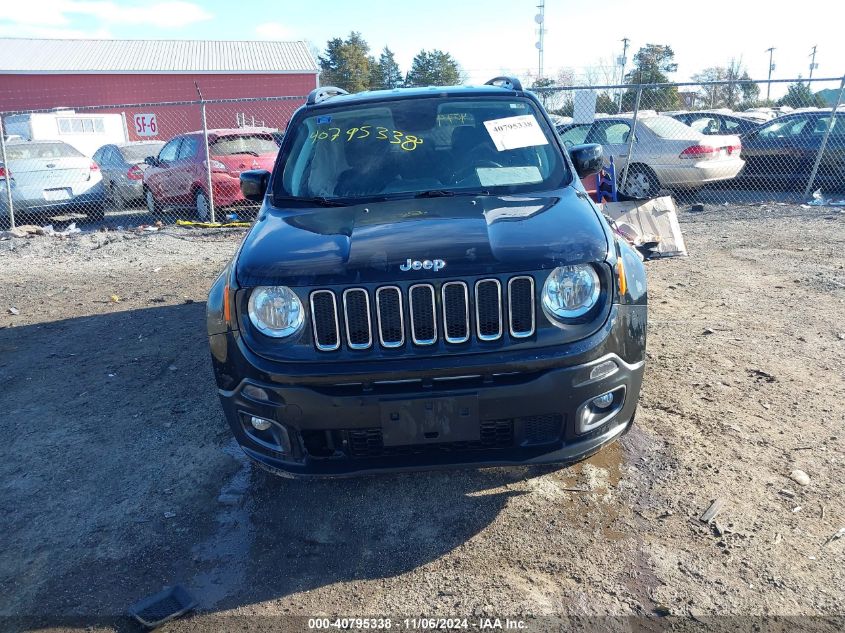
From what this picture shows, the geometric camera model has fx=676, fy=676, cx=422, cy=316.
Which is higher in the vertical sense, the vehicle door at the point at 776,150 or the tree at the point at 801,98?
the tree at the point at 801,98

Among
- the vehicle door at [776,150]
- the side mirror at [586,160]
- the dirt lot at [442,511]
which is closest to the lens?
the dirt lot at [442,511]

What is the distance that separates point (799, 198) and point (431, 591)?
11731 millimetres

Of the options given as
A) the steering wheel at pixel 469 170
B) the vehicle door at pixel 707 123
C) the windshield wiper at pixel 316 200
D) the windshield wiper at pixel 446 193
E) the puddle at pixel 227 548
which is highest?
the vehicle door at pixel 707 123

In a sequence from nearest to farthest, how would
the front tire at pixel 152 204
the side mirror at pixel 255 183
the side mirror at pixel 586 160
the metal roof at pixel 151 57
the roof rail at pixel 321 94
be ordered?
the side mirror at pixel 586 160 → the side mirror at pixel 255 183 → the roof rail at pixel 321 94 → the front tire at pixel 152 204 → the metal roof at pixel 151 57

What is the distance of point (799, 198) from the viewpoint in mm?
11859

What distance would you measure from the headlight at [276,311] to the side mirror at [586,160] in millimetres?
2257

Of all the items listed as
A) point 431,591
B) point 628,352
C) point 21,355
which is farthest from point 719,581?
point 21,355

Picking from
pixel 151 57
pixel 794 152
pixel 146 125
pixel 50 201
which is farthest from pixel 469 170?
pixel 151 57

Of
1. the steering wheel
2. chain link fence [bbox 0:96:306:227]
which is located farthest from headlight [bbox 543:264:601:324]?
chain link fence [bbox 0:96:306:227]

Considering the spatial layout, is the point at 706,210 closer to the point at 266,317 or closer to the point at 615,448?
the point at 615,448

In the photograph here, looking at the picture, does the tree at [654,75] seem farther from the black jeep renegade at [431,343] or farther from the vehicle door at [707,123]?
the black jeep renegade at [431,343]

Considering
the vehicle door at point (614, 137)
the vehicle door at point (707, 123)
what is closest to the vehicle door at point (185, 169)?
the vehicle door at point (614, 137)

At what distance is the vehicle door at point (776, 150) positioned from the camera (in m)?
12.4

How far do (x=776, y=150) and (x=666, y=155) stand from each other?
2.88 m
